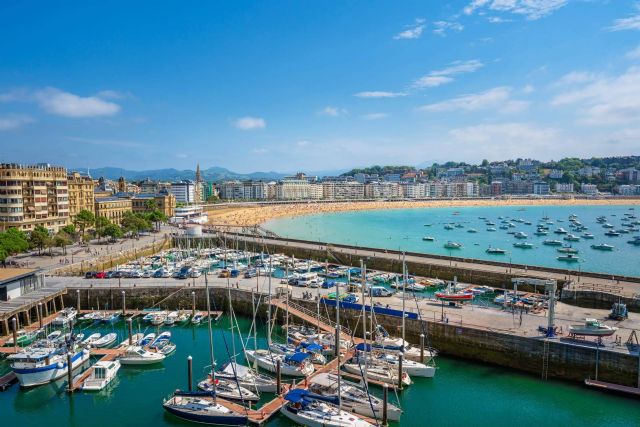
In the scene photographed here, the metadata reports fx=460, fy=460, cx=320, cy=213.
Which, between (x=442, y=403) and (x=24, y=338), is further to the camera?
(x=24, y=338)

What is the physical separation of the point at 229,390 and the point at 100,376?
7.42 metres

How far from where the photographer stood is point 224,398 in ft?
71.1

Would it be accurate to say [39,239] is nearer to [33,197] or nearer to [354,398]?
[33,197]

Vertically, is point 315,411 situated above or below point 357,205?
below

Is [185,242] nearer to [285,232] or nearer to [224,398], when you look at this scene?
[285,232]

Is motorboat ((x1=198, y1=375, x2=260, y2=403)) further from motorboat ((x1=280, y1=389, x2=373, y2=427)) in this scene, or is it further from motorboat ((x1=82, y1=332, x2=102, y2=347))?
motorboat ((x1=82, y1=332, x2=102, y2=347))

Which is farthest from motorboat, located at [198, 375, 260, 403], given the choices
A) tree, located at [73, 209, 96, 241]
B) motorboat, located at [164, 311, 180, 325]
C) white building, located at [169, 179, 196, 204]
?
white building, located at [169, 179, 196, 204]

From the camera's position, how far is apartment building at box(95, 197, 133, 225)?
7631 cm

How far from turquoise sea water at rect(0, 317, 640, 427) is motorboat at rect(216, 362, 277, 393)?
8.20ft

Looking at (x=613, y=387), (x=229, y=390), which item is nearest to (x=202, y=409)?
(x=229, y=390)

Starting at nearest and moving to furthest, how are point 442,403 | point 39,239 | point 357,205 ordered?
1. point 442,403
2. point 39,239
3. point 357,205

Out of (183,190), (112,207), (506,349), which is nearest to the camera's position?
(506,349)

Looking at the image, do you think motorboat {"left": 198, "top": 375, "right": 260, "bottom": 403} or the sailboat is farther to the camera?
motorboat {"left": 198, "top": 375, "right": 260, "bottom": 403}

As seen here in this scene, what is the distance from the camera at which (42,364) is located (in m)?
24.1
